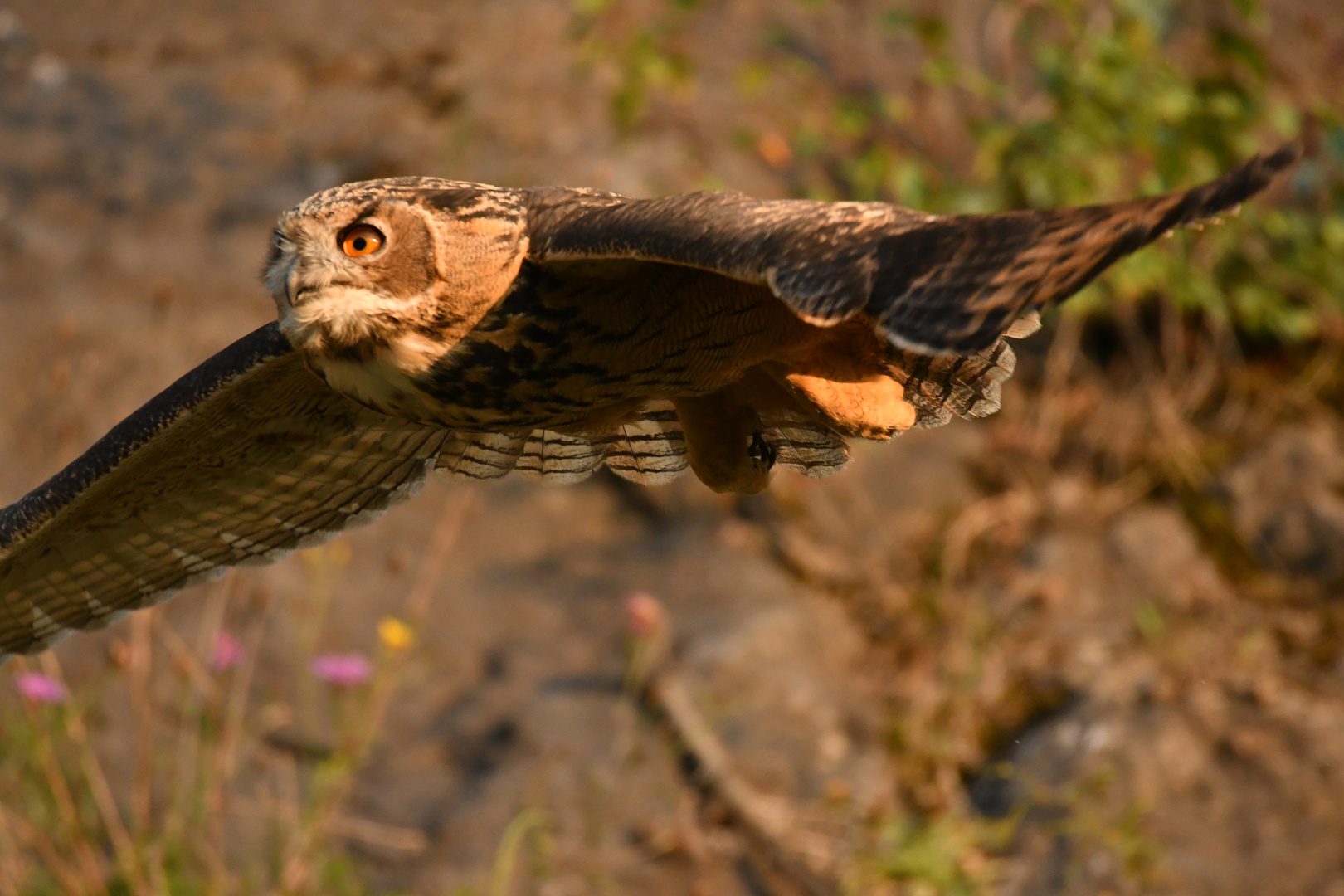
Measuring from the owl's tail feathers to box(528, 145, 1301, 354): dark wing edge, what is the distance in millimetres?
826

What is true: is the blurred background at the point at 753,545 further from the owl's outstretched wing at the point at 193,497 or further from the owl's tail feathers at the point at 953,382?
the owl's tail feathers at the point at 953,382

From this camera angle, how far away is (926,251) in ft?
5.84

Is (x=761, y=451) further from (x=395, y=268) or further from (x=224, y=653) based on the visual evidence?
(x=224, y=653)

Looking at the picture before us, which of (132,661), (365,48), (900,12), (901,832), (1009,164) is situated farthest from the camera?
(365,48)

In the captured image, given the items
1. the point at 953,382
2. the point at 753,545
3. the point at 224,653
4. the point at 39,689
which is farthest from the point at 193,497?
the point at 753,545

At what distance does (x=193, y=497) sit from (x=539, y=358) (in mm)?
1328

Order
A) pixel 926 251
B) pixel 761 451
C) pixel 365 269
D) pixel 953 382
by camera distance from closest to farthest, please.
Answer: pixel 926 251, pixel 365 269, pixel 953 382, pixel 761 451

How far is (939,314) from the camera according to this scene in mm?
1696

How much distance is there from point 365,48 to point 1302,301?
15.0ft

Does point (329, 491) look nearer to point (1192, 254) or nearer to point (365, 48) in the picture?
point (1192, 254)

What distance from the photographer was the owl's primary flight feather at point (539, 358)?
174 cm

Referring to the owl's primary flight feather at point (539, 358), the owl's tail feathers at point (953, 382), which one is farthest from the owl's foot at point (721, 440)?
the owl's tail feathers at point (953, 382)

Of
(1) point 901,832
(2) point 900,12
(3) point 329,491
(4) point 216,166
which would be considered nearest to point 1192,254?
(2) point 900,12

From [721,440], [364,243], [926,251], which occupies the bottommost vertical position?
[926,251]
